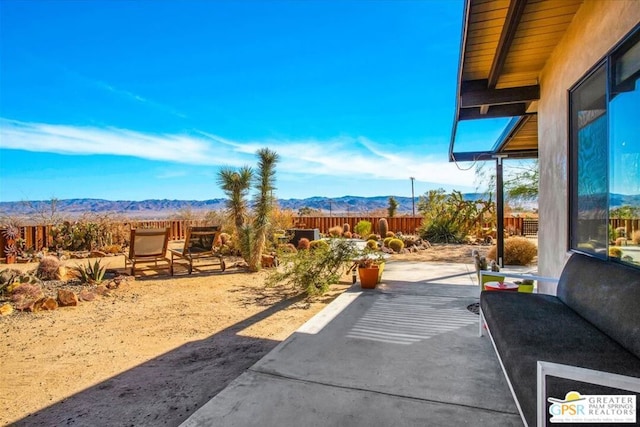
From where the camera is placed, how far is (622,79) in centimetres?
218

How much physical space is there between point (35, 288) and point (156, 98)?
10.6 meters

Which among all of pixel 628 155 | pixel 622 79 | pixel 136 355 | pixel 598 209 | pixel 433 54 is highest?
pixel 433 54

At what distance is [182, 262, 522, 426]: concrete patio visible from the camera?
1.87m

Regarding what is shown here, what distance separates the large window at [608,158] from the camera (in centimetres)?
207

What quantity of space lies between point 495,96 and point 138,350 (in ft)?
16.3

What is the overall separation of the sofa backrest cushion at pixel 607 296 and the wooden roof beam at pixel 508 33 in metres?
1.96

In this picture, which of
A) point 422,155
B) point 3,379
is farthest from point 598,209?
point 422,155

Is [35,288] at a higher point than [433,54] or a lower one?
lower

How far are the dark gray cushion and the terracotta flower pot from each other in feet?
8.65

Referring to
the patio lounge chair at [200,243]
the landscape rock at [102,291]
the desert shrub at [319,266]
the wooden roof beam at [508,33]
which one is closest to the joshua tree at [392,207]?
the patio lounge chair at [200,243]

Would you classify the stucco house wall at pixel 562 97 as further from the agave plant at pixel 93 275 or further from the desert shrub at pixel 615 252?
the agave plant at pixel 93 275

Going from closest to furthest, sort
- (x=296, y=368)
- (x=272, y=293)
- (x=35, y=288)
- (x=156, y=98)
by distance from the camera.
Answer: (x=296, y=368)
(x=35, y=288)
(x=272, y=293)
(x=156, y=98)

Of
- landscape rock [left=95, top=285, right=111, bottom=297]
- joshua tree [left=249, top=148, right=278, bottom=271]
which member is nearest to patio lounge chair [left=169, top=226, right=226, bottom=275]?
joshua tree [left=249, top=148, right=278, bottom=271]

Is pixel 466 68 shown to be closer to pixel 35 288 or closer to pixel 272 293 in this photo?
pixel 272 293
